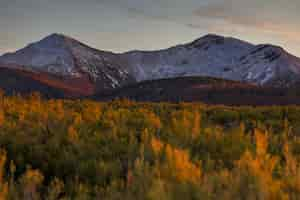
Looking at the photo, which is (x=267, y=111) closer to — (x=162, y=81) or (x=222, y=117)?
(x=222, y=117)

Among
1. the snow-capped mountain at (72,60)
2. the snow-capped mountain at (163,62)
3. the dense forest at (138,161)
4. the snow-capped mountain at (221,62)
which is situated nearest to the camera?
the dense forest at (138,161)

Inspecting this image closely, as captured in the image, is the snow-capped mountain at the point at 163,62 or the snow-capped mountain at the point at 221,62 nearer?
the snow-capped mountain at the point at 163,62

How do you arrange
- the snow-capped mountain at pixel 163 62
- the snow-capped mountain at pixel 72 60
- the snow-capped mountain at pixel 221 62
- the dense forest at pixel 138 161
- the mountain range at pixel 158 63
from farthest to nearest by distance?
the snow-capped mountain at pixel 221 62, the snow-capped mountain at pixel 163 62, the snow-capped mountain at pixel 72 60, the mountain range at pixel 158 63, the dense forest at pixel 138 161

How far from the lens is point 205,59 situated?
17550cm

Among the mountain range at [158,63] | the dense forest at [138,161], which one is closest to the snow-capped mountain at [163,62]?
the mountain range at [158,63]

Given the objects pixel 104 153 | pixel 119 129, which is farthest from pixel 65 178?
pixel 119 129

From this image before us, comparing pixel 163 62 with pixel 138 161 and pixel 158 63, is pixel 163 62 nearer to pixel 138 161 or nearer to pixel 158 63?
pixel 158 63

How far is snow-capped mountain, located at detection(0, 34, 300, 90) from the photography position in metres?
142

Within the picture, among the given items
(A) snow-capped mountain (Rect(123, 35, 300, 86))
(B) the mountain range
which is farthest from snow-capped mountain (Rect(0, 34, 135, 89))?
(A) snow-capped mountain (Rect(123, 35, 300, 86))

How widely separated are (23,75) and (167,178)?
89.4 meters

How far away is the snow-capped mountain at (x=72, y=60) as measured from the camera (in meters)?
141

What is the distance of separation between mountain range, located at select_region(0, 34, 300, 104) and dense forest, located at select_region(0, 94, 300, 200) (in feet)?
354

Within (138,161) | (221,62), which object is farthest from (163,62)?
(138,161)

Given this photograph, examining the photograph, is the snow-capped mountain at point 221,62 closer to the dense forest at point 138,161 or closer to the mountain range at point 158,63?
the mountain range at point 158,63
